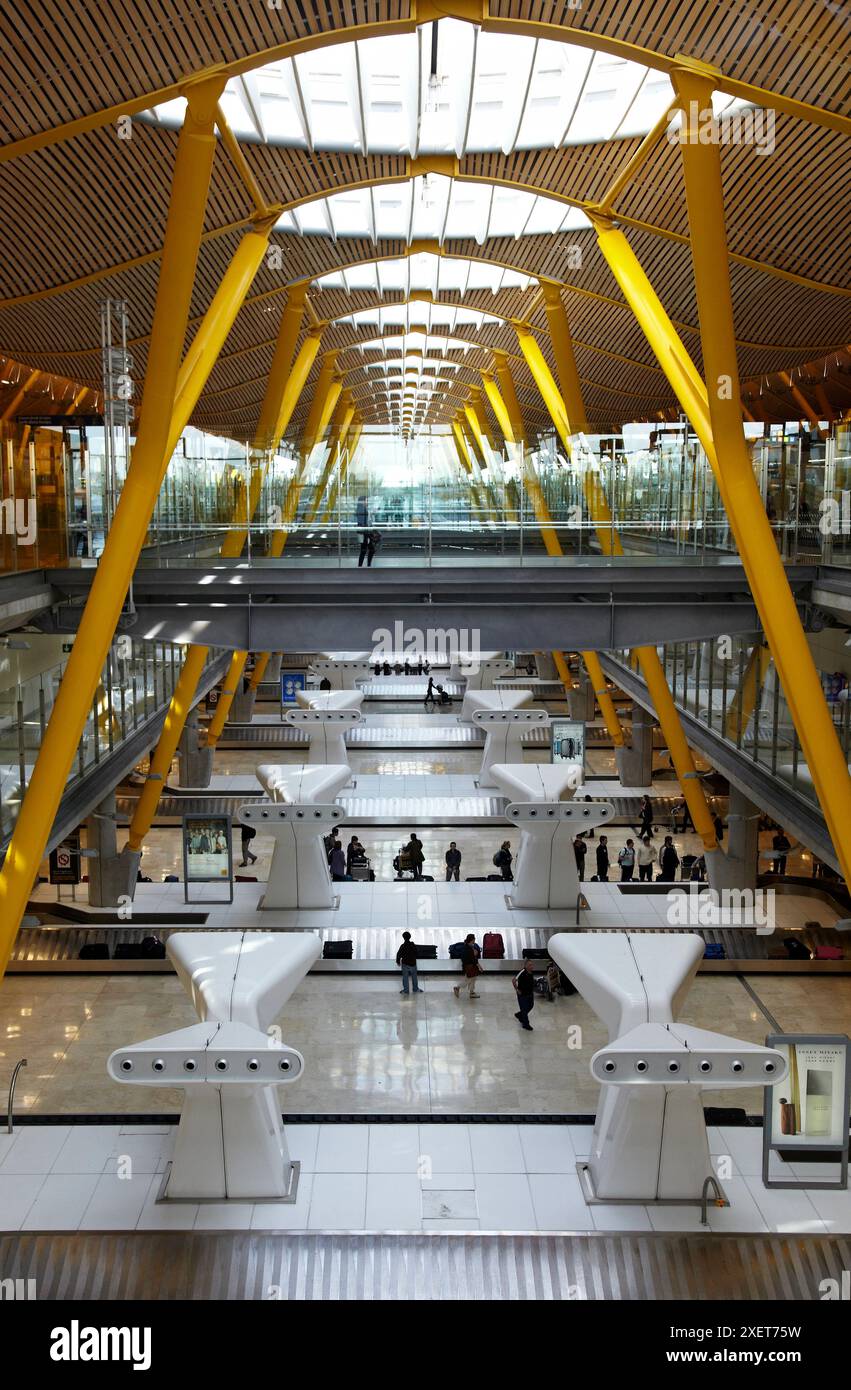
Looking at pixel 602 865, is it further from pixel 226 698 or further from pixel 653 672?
pixel 226 698

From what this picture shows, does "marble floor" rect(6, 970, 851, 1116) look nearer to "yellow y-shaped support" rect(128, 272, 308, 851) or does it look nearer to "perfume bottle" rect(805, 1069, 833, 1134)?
"perfume bottle" rect(805, 1069, 833, 1134)

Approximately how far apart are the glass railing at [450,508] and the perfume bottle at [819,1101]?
9.85 meters

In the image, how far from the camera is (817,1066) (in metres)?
12.8

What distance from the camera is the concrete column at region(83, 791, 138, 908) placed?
25328 millimetres

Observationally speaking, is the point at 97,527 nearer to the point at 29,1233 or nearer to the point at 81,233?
the point at 81,233

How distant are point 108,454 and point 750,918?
14.1m

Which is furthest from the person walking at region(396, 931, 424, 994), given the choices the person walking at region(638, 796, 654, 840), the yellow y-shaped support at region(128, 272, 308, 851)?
the person walking at region(638, 796, 654, 840)

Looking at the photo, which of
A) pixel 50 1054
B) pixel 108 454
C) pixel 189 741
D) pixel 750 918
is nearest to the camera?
pixel 50 1054

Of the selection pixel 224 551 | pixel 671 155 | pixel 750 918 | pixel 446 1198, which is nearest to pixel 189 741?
pixel 224 551

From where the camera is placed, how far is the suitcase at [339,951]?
21234 millimetres

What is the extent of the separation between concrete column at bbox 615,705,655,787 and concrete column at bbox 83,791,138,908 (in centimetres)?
1601

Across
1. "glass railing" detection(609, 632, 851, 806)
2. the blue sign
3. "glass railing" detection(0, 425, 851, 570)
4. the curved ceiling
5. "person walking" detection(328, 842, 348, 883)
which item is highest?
the curved ceiling

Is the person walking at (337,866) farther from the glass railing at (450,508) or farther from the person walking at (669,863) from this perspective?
the glass railing at (450,508)

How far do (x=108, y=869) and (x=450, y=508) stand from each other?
392 inches
